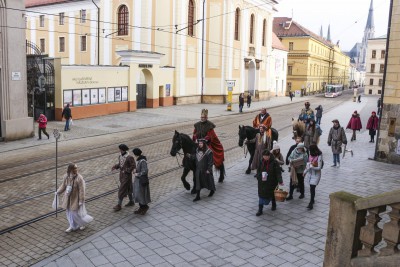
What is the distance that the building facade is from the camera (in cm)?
7888

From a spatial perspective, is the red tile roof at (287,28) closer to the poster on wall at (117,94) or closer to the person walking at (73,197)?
the poster on wall at (117,94)

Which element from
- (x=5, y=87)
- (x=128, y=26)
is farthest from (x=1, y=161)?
(x=128, y=26)

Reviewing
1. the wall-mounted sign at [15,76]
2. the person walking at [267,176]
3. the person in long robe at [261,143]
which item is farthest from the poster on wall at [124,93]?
the person walking at [267,176]

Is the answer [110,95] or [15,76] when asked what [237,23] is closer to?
[110,95]

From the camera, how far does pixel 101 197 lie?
34.7 ft

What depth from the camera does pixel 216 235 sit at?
27.0 ft

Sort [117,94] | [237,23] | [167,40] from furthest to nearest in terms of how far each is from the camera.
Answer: [237,23], [167,40], [117,94]

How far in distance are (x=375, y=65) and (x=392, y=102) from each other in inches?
2809

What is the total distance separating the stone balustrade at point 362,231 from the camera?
4.02m

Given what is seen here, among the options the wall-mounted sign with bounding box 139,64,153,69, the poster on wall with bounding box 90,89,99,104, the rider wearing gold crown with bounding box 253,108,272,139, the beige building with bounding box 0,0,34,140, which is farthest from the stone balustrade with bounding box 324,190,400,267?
the wall-mounted sign with bounding box 139,64,153,69

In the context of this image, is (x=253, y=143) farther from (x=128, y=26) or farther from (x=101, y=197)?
(x=128, y=26)

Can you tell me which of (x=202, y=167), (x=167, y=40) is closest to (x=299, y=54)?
(x=167, y=40)

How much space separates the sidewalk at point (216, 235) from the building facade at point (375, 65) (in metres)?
74.9

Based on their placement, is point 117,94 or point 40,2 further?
point 40,2
